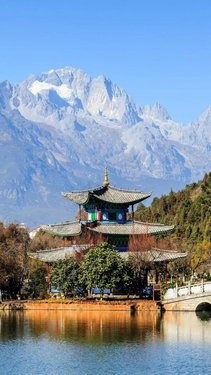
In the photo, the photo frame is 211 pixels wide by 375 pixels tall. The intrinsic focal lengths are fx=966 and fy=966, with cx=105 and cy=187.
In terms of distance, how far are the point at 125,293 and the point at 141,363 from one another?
81.7 ft

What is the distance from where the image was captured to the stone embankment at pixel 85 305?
64312 millimetres

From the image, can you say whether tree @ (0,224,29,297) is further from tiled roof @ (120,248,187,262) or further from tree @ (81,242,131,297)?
tiled roof @ (120,248,187,262)

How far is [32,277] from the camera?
2918 inches

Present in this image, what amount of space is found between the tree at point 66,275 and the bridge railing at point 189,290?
6.69m

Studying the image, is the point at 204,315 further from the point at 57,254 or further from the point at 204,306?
the point at 57,254

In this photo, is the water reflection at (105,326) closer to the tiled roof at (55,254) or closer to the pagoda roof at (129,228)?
the tiled roof at (55,254)

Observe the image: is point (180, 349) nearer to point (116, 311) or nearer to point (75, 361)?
point (75, 361)

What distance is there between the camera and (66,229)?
77.7m

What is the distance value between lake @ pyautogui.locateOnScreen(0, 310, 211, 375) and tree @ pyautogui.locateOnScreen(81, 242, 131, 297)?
2.46 metres

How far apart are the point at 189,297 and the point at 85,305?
714 cm

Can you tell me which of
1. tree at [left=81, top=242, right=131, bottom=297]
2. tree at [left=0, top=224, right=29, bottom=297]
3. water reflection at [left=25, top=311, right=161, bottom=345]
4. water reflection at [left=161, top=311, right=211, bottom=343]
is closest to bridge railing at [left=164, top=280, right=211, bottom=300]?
water reflection at [left=161, top=311, right=211, bottom=343]

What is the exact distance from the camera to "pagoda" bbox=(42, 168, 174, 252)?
7422cm

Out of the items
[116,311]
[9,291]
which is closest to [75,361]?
[116,311]

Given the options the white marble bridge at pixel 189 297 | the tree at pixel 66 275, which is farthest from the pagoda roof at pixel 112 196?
the white marble bridge at pixel 189 297
